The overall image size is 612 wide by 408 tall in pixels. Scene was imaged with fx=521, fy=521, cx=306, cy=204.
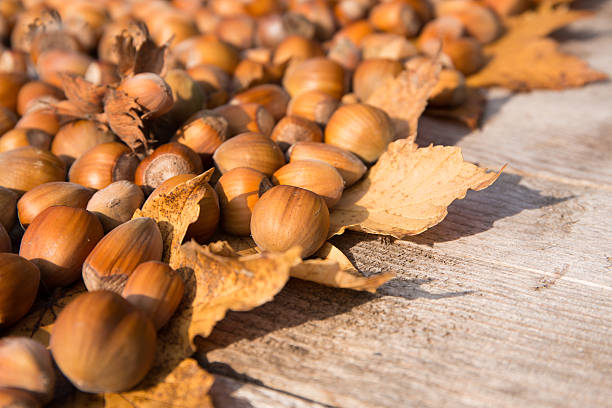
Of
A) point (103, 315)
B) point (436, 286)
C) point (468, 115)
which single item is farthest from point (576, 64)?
point (103, 315)

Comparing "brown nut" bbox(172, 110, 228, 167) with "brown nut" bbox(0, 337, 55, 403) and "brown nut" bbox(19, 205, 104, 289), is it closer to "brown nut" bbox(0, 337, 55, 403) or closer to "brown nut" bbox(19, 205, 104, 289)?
"brown nut" bbox(19, 205, 104, 289)

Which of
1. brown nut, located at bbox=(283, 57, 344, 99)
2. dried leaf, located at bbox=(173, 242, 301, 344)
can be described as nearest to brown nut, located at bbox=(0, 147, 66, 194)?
dried leaf, located at bbox=(173, 242, 301, 344)

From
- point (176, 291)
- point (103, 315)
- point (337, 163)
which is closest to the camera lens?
point (103, 315)

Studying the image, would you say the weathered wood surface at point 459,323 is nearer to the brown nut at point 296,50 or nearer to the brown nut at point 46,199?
the brown nut at point 46,199

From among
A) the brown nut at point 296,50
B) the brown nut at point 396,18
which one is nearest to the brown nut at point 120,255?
the brown nut at point 296,50

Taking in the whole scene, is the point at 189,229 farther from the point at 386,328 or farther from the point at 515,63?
the point at 515,63
